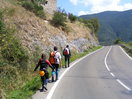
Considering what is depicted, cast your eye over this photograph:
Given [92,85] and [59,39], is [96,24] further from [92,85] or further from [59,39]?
[92,85]

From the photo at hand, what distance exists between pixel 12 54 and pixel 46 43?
1051 cm

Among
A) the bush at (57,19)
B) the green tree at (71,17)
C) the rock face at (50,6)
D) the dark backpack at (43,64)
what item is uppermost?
the rock face at (50,6)

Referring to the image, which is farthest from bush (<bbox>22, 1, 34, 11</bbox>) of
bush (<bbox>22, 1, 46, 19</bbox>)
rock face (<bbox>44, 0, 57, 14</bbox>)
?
rock face (<bbox>44, 0, 57, 14</bbox>)

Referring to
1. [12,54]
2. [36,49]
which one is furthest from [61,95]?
[36,49]

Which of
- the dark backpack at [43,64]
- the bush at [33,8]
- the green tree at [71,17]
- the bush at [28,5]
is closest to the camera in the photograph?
the dark backpack at [43,64]

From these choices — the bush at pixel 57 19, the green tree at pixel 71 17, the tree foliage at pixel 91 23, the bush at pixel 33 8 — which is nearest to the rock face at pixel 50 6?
the bush at pixel 57 19

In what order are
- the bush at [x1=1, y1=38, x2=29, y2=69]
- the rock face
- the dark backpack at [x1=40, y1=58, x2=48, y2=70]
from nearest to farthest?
1. the dark backpack at [x1=40, y1=58, x2=48, y2=70]
2. the bush at [x1=1, y1=38, x2=29, y2=69]
3. the rock face

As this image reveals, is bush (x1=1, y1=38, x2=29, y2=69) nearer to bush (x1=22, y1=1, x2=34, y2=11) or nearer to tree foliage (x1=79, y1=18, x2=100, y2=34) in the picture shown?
bush (x1=22, y1=1, x2=34, y2=11)

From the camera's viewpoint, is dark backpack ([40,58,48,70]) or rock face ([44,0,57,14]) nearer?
dark backpack ([40,58,48,70])

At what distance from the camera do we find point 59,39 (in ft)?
97.7

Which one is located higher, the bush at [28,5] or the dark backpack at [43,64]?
the bush at [28,5]

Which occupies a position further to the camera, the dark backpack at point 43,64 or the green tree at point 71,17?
the green tree at point 71,17

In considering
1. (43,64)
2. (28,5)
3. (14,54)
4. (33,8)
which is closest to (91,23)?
(33,8)

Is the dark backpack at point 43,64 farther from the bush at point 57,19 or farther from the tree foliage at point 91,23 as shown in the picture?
the tree foliage at point 91,23
